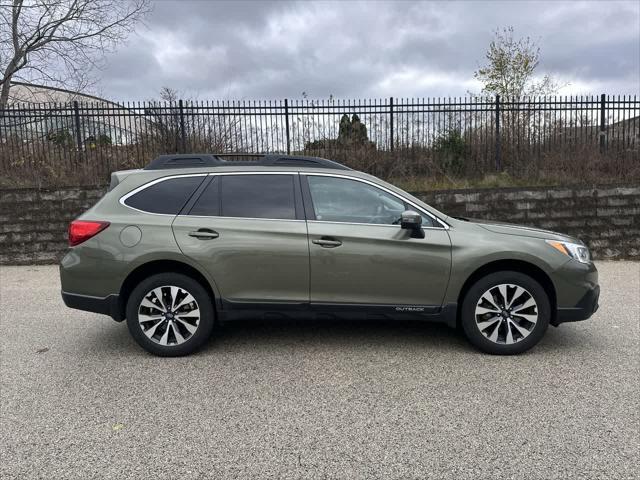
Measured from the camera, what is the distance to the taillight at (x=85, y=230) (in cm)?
429

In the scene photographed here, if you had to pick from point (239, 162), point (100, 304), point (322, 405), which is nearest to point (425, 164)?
point (239, 162)

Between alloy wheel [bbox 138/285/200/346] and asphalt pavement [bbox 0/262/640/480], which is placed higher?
alloy wheel [bbox 138/285/200/346]

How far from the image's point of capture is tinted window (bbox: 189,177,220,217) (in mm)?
4398

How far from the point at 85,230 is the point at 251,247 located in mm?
1484

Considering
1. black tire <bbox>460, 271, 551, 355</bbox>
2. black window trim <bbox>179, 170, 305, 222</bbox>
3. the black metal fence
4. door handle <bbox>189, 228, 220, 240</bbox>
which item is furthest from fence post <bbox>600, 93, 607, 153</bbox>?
door handle <bbox>189, 228, 220, 240</bbox>

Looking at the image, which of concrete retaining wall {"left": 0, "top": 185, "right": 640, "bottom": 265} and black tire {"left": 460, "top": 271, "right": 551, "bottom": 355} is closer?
black tire {"left": 460, "top": 271, "right": 551, "bottom": 355}

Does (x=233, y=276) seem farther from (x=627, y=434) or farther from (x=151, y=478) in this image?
(x=627, y=434)

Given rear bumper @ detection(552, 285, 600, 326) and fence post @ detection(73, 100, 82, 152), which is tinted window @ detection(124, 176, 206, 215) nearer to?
rear bumper @ detection(552, 285, 600, 326)

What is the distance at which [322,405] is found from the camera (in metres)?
3.43

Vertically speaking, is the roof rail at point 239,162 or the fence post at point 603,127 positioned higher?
the fence post at point 603,127

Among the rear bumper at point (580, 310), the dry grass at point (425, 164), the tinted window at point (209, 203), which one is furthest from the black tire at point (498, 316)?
the dry grass at point (425, 164)

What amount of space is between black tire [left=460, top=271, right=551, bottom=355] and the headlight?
1.23ft

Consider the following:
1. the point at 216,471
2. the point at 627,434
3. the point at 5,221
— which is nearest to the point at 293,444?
the point at 216,471

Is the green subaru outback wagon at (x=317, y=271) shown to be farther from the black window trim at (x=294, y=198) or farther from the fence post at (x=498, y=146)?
the fence post at (x=498, y=146)
